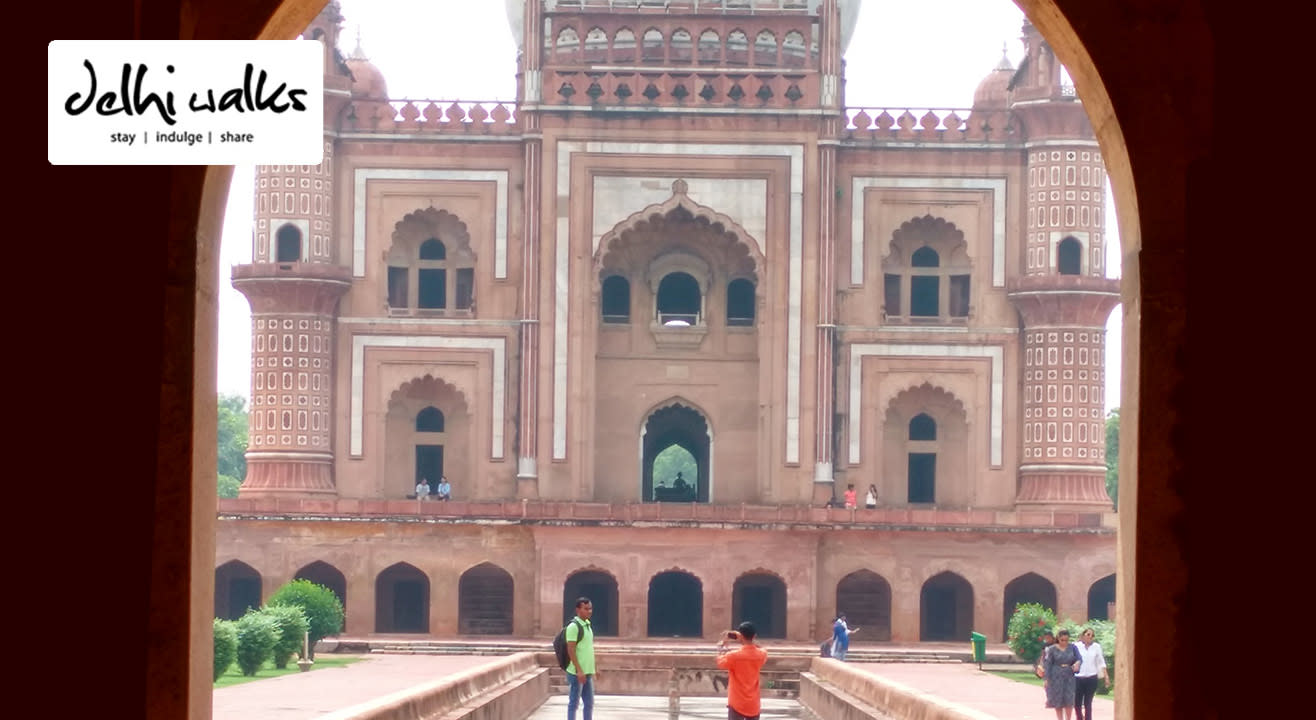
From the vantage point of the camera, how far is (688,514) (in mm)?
26000

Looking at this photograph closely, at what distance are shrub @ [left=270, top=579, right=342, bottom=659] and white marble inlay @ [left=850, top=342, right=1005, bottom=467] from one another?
852 cm

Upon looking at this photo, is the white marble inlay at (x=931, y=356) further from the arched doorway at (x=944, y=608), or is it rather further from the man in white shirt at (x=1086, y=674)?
the man in white shirt at (x=1086, y=674)

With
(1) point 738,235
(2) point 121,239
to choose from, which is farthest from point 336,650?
(2) point 121,239

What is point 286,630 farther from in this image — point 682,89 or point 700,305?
point 682,89

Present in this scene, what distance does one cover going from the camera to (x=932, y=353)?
93.0ft

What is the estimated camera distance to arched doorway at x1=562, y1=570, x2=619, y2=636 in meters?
26.4

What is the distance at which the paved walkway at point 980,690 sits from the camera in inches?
535

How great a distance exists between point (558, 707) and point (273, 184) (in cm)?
1307

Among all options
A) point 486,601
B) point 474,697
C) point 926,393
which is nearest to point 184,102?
point 474,697

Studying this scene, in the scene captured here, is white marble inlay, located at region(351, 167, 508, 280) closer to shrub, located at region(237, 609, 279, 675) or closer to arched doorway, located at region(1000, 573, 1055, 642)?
arched doorway, located at region(1000, 573, 1055, 642)

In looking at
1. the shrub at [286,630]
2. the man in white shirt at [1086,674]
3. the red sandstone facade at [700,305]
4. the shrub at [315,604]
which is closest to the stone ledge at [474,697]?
the shrub at [286,630]

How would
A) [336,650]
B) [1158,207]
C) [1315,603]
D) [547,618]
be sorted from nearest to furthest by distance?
[1315,603] → [1158,207] → [336,650] → [547,618]

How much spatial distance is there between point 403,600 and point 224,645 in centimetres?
1068

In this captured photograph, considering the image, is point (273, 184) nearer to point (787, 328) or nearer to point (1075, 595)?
point (787, 328)
